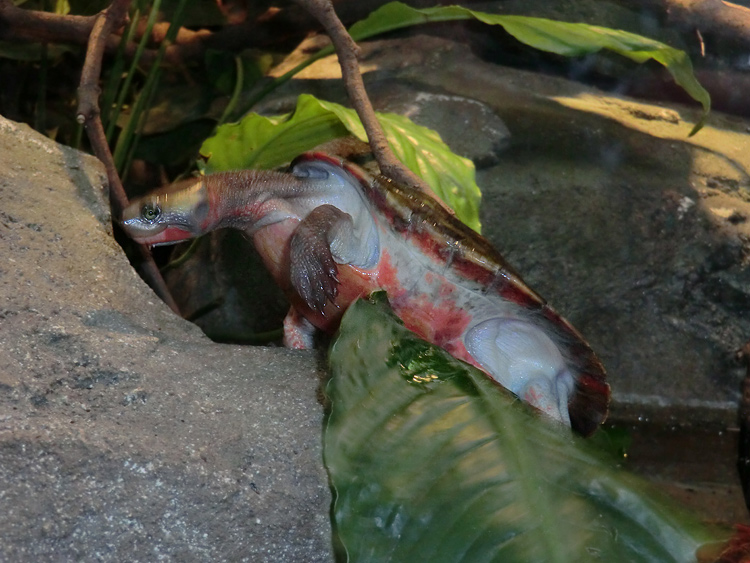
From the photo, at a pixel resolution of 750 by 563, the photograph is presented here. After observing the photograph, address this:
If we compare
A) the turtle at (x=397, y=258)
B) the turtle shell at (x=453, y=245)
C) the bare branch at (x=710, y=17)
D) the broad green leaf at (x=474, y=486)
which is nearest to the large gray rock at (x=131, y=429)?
the broad green leaf at (x=474, y=486)

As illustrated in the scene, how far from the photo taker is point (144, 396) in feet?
3.49

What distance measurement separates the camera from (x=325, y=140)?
1867 mm

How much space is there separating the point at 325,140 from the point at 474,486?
1277mm

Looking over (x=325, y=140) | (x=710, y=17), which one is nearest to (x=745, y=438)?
(x=710, y=17)

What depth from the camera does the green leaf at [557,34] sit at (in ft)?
6.58

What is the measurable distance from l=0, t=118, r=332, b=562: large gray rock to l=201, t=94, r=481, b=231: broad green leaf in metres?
0.64

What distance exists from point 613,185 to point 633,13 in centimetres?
80

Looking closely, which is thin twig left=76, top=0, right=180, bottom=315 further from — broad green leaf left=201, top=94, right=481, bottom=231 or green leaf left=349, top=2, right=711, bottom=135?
green leaf left=349, top=2, right=711, bottom=135

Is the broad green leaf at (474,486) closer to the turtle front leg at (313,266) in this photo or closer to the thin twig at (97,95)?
the turtle front leg at (313,266)

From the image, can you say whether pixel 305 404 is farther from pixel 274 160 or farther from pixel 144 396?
pixel 274 160

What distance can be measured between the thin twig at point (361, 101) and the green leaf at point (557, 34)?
383 mm

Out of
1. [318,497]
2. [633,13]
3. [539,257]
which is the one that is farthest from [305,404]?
[633,13]

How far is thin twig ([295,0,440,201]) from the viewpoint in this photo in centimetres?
163

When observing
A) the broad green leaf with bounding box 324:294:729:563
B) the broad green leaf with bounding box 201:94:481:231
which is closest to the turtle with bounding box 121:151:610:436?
the broad green leaf with bounding box 201:94:481:231
